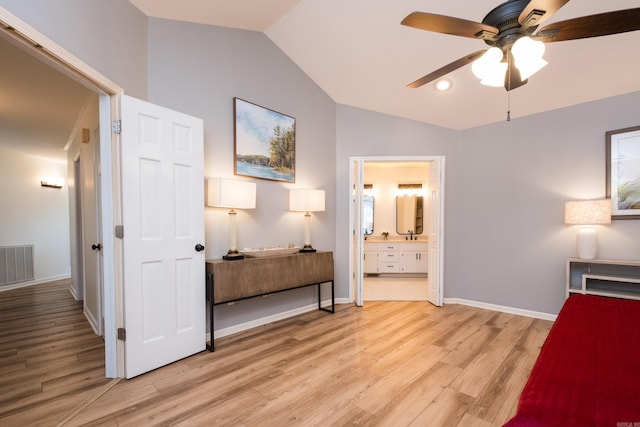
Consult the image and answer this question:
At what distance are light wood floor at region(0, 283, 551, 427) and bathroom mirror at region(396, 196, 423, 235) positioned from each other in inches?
122

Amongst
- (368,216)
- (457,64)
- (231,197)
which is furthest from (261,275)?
(368,216)

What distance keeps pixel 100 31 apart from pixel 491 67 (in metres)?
2.62

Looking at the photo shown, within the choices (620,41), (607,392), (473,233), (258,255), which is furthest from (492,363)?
(620,41)

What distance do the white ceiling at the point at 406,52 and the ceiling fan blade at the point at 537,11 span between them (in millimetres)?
1187

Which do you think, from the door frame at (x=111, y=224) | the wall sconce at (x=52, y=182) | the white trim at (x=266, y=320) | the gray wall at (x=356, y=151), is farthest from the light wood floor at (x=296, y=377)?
the wall sconce at (x=52, y=182)

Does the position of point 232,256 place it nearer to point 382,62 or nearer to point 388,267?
point 382,62

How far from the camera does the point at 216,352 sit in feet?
8.38

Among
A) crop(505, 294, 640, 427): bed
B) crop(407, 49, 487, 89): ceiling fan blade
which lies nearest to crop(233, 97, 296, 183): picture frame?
crop(407, 49, 487, 89): ceiling fan blade

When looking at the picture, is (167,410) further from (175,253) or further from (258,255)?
(258,255)

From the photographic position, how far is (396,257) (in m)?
5.84

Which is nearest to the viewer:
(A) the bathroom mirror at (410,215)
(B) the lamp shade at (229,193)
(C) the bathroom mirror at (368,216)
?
(B) the lamp shade at (229,193)

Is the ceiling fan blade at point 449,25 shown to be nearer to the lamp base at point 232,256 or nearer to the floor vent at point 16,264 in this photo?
the lamp base at point 232,256

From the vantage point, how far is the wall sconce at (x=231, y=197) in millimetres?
2625

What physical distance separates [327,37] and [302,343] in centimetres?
314
